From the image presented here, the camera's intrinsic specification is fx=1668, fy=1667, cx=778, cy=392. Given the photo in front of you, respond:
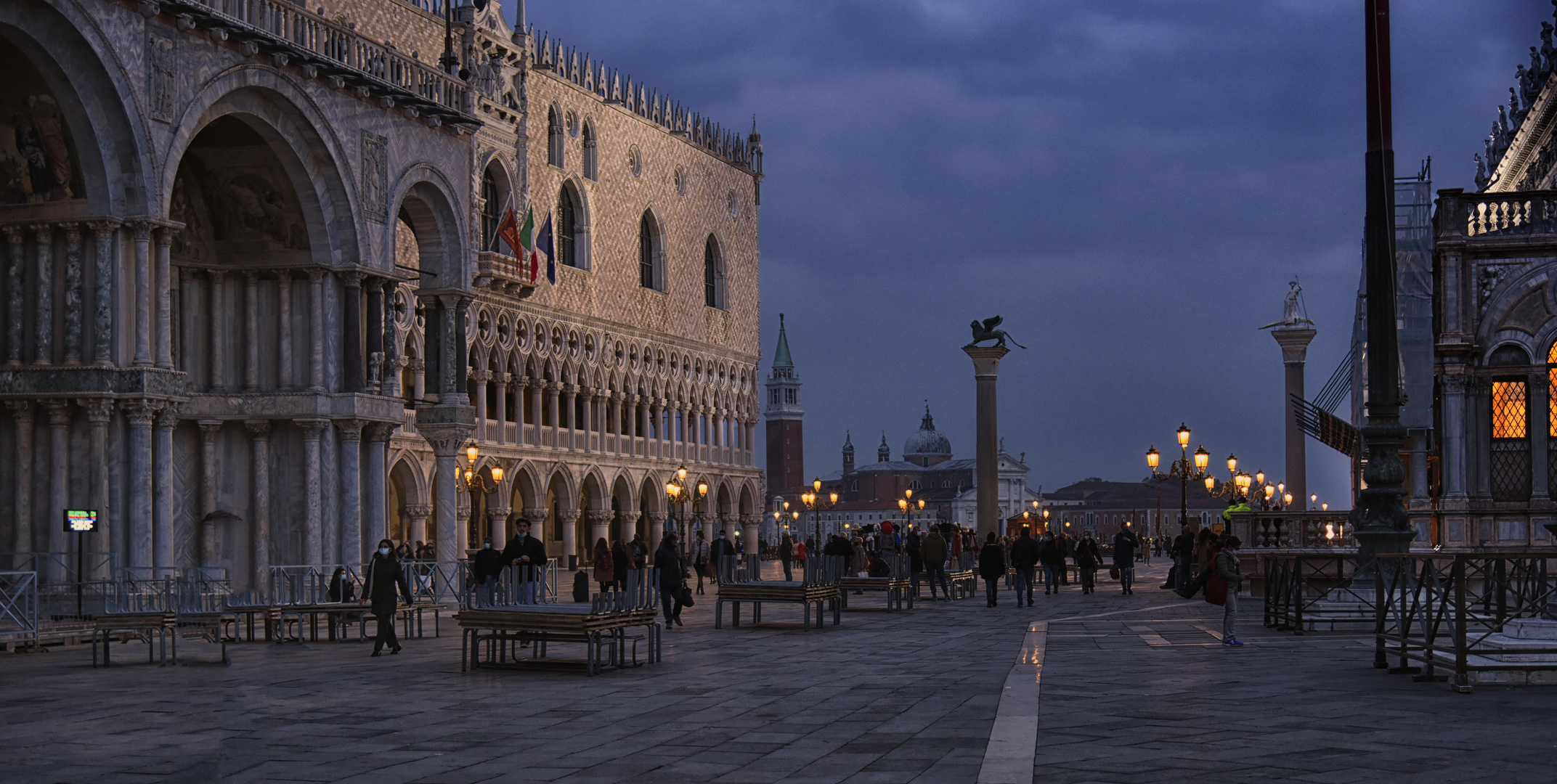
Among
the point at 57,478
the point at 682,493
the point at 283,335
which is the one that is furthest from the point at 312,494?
the point at 682,493

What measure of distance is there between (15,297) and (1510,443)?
20.1 meters

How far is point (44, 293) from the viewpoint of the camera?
60.4 ft

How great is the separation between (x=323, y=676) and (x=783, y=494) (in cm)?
11804

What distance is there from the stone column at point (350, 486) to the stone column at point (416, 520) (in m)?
22.4

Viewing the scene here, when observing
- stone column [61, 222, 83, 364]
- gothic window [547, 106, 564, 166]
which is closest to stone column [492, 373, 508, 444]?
gothic window [547, 106, 564, 166]

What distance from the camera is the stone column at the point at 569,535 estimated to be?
5256 cm

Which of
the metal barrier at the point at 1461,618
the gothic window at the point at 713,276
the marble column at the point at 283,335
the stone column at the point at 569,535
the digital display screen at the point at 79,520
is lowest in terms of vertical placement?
the stone column at the point at 569,535

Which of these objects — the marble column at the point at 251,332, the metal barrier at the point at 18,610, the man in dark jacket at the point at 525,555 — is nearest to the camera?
the metal barrier at the point at 18,610

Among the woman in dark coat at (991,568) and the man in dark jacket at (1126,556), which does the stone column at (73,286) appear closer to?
the woman in dark coat at (991,568)

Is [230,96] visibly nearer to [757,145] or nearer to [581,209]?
[581,209]

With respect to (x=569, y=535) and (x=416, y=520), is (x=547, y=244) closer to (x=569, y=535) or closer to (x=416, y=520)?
(x=416, y=520)

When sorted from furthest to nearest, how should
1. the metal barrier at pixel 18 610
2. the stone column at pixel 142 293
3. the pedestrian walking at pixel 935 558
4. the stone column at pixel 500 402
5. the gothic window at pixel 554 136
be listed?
the gothic window at pixel 554 136
the stone column at pixel 500 402
the pedestrian walking at pixel 935 558
the stone column at pixel 142 293
the metal barrier at pixel 18 610

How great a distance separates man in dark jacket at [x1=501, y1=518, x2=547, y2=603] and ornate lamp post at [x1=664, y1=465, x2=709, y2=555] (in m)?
23.6

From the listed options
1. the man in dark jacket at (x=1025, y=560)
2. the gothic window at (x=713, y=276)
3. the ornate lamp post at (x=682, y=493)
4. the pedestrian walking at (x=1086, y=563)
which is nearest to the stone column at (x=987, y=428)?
the pedestrian walking at (x=1086, y=563)
